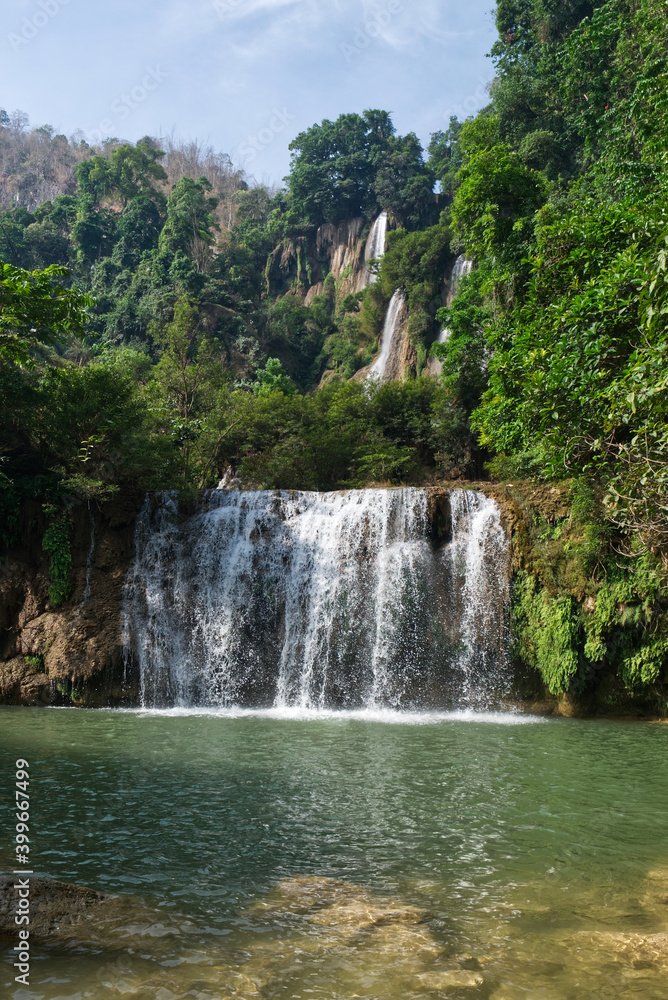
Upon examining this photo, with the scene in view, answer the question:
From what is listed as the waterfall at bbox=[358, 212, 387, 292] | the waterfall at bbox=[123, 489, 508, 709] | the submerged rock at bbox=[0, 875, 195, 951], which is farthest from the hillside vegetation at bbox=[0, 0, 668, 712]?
the submerged rock at bbox=[0, 875, 195, 951]

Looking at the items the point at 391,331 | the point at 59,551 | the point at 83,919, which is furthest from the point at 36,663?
the point at 391,331

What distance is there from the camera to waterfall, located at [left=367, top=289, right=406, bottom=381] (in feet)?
111

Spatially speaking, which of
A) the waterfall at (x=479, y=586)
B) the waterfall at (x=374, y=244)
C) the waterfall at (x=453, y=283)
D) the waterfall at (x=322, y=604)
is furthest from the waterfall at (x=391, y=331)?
the waterfall at (x=479, y=586)

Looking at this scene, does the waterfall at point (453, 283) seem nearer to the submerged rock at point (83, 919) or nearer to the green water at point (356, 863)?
the green water at point (356, 863)

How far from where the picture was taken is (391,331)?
34406 millimetres

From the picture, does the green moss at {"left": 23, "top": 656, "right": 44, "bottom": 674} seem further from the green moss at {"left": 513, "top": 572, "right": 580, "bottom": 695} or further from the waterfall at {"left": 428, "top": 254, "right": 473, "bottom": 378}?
the waterfall at {"left": 428, "top": 254, "right": 473, "bottom": 378}

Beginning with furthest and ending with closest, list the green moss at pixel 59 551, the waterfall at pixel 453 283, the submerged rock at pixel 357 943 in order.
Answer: the waterfall at pixel 453 283
the green moss at pixel 59 551
the submerged rock at pixel 357 943

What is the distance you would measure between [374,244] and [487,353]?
25.4 metres

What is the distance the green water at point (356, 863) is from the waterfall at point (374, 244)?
125ft

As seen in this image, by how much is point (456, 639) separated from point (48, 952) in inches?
421

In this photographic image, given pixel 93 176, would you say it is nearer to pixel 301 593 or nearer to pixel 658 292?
pixel 301 593

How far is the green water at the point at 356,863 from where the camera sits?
128 inches

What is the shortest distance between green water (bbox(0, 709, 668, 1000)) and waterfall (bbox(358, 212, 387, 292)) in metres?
38.2

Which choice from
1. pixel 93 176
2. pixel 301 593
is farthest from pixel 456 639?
pixel 93 176
